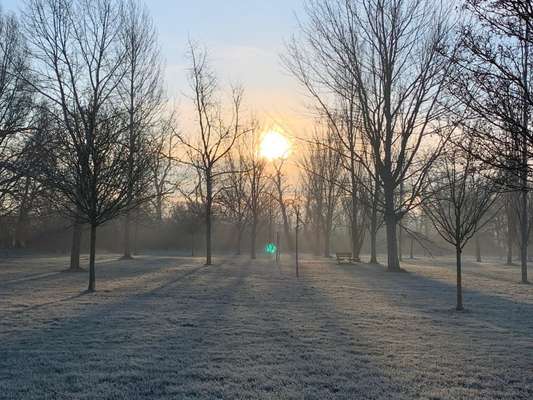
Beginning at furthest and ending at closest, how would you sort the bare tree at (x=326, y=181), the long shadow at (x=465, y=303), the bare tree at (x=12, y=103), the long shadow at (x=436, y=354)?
the bare tree at (x=326, y=181)
the bare tree at (x=12, y=103)
the long shadow at (x=465, y=303)
the long shadow at (x=436, y=354)

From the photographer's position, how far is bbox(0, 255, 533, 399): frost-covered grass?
17.2ft

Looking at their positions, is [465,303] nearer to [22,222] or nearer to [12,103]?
[12,103]

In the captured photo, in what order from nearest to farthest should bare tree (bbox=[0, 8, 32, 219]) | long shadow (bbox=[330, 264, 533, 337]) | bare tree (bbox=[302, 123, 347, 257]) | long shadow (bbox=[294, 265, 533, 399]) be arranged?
long shadow (bbox=[294, 265, 533, 399])
long shadow (bbox=[330, 264, 533, 337])
bare tree (bbox=[0, 8, 32, 219])
bare tree (bbox=[302, 123, 347, 257])

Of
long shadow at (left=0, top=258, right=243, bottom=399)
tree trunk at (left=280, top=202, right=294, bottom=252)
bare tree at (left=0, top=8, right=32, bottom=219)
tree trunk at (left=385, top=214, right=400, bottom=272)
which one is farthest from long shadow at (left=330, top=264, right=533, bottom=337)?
tree trunk at (left=280, top=202, right=294, bottom=252)

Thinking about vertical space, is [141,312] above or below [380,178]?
below

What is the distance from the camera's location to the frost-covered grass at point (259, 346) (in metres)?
5.24

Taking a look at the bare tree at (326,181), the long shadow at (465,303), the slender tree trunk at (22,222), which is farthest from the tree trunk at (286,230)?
the long shadow at (465,303)

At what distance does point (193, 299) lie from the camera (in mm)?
12227

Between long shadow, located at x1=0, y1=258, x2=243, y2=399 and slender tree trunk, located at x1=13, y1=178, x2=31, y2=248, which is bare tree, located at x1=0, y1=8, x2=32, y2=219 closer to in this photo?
slender tree trunk, located at x1=13, y1=178, x2=31, y2=248

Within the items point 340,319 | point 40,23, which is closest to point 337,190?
point 40,23

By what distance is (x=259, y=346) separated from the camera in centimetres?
705

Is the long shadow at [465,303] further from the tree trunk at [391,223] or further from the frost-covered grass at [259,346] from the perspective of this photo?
the tree trunk at [391,223]

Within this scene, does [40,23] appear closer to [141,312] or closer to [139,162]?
[139,162]

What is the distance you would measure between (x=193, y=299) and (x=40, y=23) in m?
14.1
